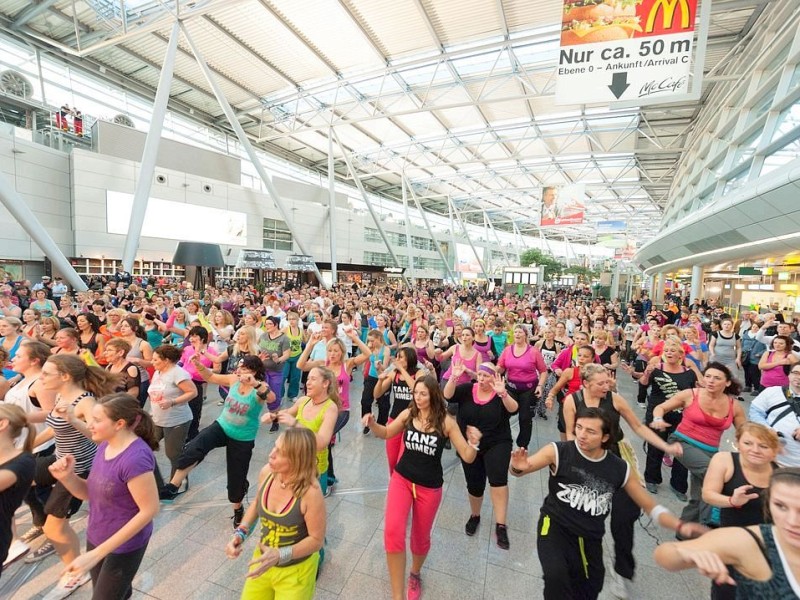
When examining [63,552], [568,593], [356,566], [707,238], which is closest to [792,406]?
[568,593]

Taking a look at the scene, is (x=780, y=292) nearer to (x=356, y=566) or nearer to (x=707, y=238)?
(x=707, y=238)

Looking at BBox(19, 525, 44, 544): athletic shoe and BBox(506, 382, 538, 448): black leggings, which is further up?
BBox(506, 382, 538, 448): black leggings

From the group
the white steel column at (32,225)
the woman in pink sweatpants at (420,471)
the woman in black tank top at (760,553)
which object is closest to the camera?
the woman in black tank top at (760,553)

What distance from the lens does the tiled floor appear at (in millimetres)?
2725

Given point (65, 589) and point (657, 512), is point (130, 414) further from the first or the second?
point (657, 512)

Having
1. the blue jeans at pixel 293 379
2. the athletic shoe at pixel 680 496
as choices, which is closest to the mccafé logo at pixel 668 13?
the athletic shoe at pixel 680 496

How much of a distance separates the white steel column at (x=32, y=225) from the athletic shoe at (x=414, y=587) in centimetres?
1692

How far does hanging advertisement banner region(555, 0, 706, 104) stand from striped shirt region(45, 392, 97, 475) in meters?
8.43

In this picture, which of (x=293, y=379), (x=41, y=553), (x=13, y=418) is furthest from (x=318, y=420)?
(x=293, y=379)

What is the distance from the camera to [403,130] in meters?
26.7

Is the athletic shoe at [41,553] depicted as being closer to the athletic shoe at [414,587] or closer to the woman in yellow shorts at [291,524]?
the woman in yellow shorts at [291,524]

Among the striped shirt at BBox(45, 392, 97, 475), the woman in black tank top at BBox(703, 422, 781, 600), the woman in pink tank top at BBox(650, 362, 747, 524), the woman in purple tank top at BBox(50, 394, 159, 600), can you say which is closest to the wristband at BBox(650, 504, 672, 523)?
the woman in black tank top at BBox(703, 422, 781, 600)

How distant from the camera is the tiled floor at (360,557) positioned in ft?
8.94

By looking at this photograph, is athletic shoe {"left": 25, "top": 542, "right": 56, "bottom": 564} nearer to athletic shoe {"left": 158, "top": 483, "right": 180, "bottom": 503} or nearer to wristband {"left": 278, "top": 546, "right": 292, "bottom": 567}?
athletic shoe {"left": 158, "top": 483, "right": 180, "bottom": 503}
